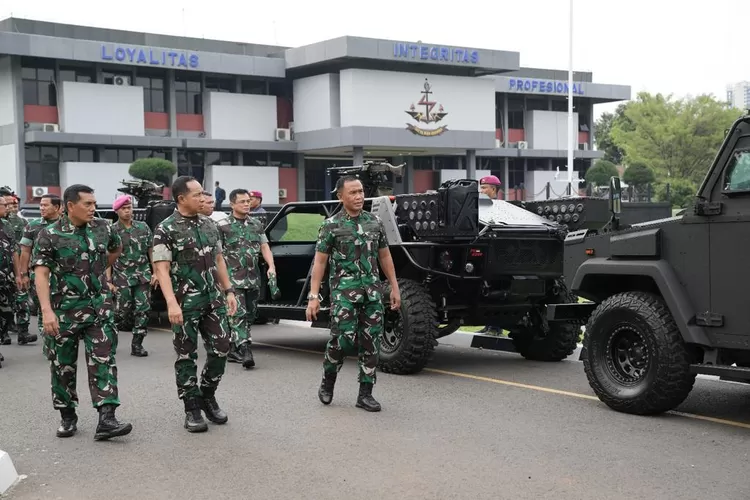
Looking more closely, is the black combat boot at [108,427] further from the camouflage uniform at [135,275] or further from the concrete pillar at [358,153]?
the concrete pillar at [358,153]

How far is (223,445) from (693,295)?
357cm

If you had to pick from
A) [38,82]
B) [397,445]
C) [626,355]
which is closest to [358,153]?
[38,82]

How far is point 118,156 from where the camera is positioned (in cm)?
4819

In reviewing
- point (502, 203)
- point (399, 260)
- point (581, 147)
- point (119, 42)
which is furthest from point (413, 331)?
point (581, 147)

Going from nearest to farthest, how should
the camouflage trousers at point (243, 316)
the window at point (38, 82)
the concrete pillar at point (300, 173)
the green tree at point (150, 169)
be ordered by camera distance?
the camouflage trousers at point (243, 316), the green tree at point (150, 169), the window at point (38, 82), the concrete pillar at point (300, 173)

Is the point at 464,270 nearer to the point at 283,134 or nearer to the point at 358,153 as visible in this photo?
the point at 358,153

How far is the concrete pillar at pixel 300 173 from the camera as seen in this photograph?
54.5 metres

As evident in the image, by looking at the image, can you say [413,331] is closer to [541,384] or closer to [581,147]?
[541,384]

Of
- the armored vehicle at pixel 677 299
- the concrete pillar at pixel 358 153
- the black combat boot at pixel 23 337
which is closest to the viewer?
the armored vehicle at pixel 677 299

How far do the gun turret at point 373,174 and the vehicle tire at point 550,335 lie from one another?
7.11 ft

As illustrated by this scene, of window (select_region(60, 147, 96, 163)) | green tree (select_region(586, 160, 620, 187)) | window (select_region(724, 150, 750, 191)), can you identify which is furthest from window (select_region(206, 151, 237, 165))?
window (select_region(724, 150, 750, 191))

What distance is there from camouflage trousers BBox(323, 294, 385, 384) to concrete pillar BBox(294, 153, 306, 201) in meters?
46.8

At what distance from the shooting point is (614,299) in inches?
299

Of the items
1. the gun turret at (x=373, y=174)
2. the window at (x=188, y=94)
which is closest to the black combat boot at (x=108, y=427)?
the gun turret at (x=373, y=174)
